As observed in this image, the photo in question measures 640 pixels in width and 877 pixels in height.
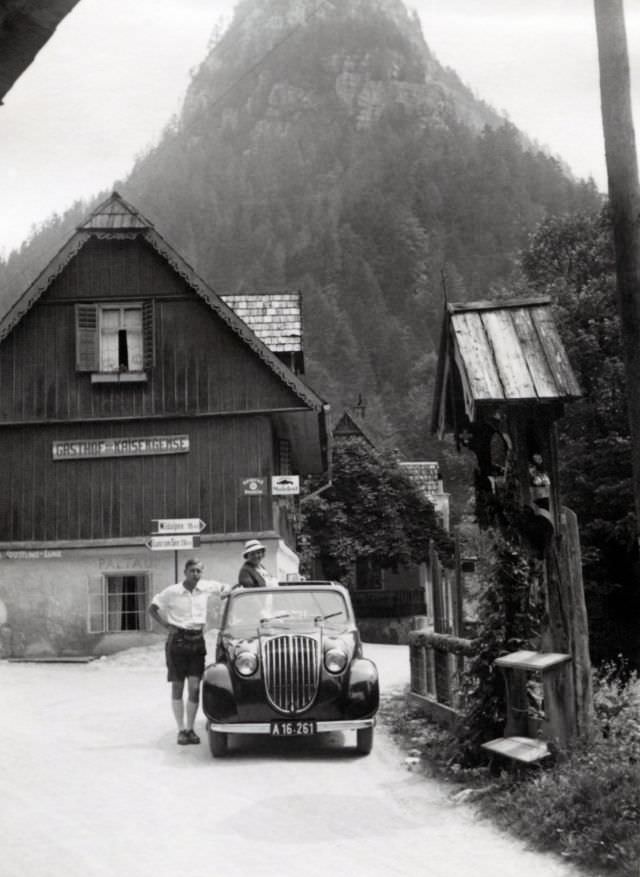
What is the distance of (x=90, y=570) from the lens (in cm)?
2255

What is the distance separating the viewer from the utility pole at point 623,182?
6883 mm

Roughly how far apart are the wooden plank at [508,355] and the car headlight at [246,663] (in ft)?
12.3

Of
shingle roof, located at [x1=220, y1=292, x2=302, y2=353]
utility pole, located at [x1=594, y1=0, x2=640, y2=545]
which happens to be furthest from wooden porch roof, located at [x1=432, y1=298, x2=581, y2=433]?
shingle roof, located at [x1=220, y1=292, x2=302, y2=353]

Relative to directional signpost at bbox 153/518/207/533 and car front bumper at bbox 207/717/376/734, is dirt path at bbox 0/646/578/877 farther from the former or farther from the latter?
directional signpost at bbox 153/518/207/533

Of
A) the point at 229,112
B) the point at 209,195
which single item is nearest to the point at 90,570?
the point at 209,195

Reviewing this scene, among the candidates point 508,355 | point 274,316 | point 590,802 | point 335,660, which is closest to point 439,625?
point 335,660

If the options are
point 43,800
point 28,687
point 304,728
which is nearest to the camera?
point 43,800

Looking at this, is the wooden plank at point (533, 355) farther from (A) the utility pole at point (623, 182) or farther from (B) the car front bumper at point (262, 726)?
(B) the car front bumper at point (262, 726)

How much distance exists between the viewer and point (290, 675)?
400 inches

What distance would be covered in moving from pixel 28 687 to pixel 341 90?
10319cm

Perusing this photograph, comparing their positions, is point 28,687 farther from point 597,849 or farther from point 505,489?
point 597,849

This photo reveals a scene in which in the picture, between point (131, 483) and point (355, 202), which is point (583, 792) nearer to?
point (131, 483)

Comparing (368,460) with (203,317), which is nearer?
(203,317)

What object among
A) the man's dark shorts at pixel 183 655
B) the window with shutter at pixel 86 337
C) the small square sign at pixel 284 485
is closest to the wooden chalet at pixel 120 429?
the window with shutter at pixel 86 337
